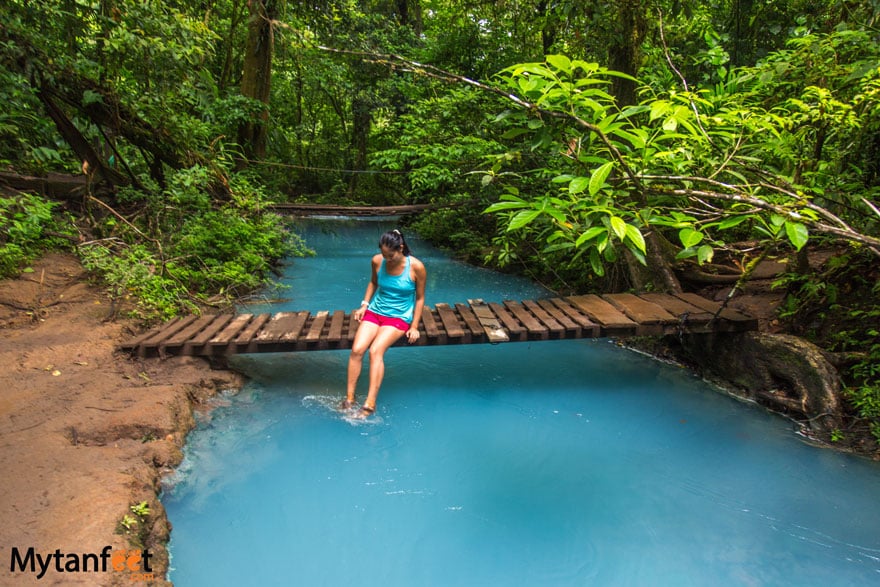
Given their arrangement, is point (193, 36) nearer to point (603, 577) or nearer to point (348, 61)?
point (603, 577)

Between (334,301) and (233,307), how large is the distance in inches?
60.2

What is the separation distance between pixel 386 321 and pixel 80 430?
82.0 inches

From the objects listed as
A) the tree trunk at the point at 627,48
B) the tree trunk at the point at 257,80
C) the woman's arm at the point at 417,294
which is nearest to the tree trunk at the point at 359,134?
the tree trunk at the point at 257,80

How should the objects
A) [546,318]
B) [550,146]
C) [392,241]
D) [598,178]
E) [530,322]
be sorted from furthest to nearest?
[546,318], [530,322], [392,241], [550,146], [598,178]

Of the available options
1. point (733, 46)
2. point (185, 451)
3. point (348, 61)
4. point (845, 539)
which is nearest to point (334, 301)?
point (185, 451)

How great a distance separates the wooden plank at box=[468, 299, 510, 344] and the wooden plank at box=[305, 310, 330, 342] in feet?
4.55

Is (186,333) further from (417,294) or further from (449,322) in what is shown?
(449,322)

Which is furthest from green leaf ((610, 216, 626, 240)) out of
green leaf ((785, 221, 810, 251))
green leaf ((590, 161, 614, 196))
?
green leaf ((785, 221, 810, 251))

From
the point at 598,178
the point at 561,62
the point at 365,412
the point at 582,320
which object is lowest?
the point at 365,412

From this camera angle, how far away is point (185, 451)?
310cm

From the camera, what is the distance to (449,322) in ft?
13.6

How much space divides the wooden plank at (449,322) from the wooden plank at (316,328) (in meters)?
1.06

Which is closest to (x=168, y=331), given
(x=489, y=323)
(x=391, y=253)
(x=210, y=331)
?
(x=210, y=331)

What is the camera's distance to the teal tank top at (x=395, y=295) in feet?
12.3
